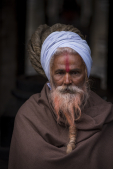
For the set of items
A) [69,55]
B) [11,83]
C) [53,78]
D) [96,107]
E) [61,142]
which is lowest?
[11,83]

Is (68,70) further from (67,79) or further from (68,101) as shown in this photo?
(68,101)

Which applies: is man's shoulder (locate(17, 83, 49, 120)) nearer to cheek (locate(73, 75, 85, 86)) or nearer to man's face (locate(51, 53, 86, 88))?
man's face (locate(51, 53, 86, 88))

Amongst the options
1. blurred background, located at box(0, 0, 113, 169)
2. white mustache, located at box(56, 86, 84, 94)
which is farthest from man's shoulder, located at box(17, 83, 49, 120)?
blurred background, located at box(0, 0, 113, 169)

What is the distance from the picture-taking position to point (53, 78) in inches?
86.7

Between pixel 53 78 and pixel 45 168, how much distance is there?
703 mm

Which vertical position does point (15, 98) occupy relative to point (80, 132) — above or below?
below

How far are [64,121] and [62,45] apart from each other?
0.61 meters

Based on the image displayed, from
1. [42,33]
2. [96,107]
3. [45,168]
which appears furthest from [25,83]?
[45,168]

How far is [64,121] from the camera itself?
7.23 ft

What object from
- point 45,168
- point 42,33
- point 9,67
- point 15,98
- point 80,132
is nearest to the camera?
point 45,168

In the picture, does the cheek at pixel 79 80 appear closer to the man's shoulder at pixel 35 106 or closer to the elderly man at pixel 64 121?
the elderly man at pixel 64 121

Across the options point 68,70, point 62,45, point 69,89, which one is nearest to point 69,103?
point 69,89

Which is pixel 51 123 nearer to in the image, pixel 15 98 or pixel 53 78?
pixel 53 78

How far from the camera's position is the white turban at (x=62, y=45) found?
2.12m
